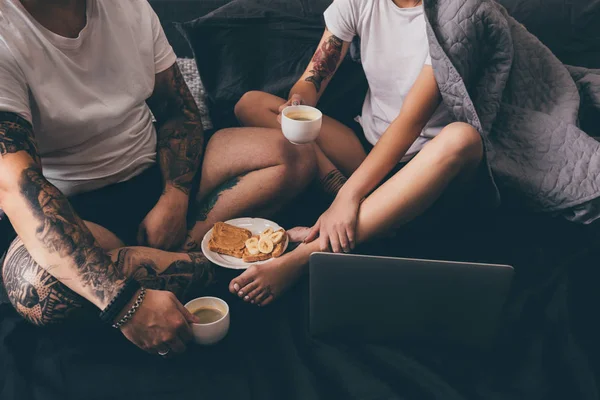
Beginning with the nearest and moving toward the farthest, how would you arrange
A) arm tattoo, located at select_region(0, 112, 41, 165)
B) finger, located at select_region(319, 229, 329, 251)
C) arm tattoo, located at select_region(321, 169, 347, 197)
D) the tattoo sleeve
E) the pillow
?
arm tattoo, located at select_region(0, 112, 41, 165) < finger, located at select_region(319, 229, 329, 251) < the tattoo sleeve < arm tattoo, located at select_region(321, 169, 347, 197) < the pillow

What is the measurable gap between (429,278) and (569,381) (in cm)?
37

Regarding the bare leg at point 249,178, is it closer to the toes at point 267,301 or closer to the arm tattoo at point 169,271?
the arm tattoo at point 169,271

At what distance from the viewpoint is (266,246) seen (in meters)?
1.24

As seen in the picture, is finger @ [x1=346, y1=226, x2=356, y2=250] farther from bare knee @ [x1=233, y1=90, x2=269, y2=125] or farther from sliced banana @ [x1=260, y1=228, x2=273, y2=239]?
bare knee @ [x1=233, y1=90, x2=269, y2=125]

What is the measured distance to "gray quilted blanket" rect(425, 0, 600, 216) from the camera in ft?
3.98

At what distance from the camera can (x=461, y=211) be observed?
1377mm

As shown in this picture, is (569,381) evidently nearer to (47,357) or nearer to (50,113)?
(47,357)

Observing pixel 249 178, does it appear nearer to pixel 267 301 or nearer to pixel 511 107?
pixel 267 301

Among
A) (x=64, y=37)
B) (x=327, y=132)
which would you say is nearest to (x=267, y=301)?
(x=327, y=132)

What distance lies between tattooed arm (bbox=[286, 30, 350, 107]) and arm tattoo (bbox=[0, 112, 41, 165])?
2.36 ft

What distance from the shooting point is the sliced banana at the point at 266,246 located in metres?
1.22

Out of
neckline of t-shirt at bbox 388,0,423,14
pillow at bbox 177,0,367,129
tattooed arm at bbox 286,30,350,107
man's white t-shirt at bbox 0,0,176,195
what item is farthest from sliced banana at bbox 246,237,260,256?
neckline of t-shirt at bbox 388,0,423,14

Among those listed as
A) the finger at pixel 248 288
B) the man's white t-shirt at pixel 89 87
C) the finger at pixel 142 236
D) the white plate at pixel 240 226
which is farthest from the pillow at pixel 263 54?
the finger at pixel 248 288

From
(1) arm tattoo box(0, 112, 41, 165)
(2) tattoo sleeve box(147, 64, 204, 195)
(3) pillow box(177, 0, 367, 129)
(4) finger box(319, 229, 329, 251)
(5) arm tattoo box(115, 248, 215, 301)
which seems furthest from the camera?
(3) pillow box(177, 0, 367, 129)
